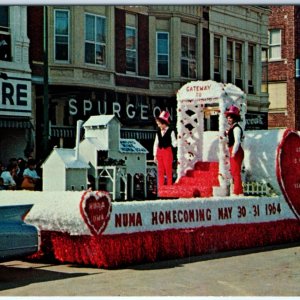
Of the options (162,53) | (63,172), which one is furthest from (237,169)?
(63,172)

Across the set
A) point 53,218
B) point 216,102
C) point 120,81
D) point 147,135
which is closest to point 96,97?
point 120,81

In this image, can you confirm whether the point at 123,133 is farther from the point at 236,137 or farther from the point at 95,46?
the point at 236,137

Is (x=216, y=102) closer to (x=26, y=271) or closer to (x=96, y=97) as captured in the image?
(x=96, y=97)

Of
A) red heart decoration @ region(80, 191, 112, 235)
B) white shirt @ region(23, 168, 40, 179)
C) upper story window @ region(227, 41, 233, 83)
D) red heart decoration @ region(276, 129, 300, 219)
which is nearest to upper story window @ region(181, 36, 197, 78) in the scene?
upper story window @ region(227, 41, 233, 83)

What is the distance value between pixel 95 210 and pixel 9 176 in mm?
1273

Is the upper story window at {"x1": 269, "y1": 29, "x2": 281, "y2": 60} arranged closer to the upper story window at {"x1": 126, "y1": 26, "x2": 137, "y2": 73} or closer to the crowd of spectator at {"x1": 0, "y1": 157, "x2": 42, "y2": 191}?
the upper story window at {"x1": 126, "y1": 26, "x2": 137, "y2": 73}

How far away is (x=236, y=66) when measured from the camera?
11.6m

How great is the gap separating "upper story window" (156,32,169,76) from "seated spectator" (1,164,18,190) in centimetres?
238

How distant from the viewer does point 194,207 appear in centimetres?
948

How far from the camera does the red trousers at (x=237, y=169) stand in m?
10.9

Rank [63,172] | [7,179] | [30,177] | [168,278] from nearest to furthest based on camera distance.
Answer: [168,278] → [7,179] → [63,172] → [30,177]

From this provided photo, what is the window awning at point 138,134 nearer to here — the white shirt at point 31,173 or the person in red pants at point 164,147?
the person in red pants at point 164,147

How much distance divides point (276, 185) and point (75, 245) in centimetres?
353

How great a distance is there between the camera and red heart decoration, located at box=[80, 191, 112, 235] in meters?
8.23
